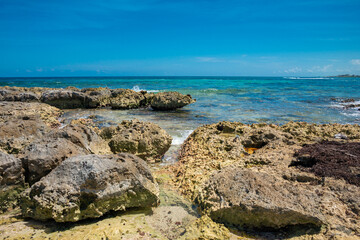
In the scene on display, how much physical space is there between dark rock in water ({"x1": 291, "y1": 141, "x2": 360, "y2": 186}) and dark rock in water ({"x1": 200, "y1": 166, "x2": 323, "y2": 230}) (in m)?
0.99

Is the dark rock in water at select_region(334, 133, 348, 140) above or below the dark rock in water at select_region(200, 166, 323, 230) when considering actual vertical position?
above

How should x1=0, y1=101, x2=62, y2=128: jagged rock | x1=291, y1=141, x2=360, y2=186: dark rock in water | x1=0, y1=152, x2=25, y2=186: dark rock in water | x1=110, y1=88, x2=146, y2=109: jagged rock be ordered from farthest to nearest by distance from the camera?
x1=110, y1=88, x2=146, y2=109: jagged rock < x1=0, y1=101, x2=62, y2=128: jagged rock < x1=291, y1=141, x2=360, y2=186: dark rock in water < x1=0, y1=152, x2=25, y2=186: dark rock in water

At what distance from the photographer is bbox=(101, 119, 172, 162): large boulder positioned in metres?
5.97

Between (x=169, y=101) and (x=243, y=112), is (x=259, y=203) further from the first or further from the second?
(x=169, y=101)

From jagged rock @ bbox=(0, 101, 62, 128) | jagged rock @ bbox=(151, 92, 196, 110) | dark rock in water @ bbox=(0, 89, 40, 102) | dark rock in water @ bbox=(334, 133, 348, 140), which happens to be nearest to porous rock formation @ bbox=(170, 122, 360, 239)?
dark rock in water @ bbox=(334, 133, 348, 140)

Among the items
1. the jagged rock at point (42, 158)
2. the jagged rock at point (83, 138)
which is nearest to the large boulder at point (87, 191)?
the jagged rock at point (42, 158)

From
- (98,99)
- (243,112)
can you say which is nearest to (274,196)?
(243,112)

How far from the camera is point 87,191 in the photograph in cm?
336

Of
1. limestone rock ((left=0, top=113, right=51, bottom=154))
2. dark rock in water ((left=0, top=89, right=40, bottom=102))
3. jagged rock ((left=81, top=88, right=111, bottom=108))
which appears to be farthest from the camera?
jagged rock ((left=81, top=88, right=111, bottom=108))

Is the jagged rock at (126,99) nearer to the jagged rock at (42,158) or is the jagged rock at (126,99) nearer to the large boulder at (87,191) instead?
the jagged rock at (42,158)

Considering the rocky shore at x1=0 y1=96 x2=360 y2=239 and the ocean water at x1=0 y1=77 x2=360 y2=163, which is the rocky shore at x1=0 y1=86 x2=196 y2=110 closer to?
the ocean water at x1=0 y1=77 x2=360 y2=163

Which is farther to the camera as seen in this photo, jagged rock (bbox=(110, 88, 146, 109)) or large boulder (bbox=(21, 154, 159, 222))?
jagged rock (bbox=(110, 88, 146, 109))

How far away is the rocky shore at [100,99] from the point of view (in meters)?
16.4

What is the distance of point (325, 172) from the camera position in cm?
436
